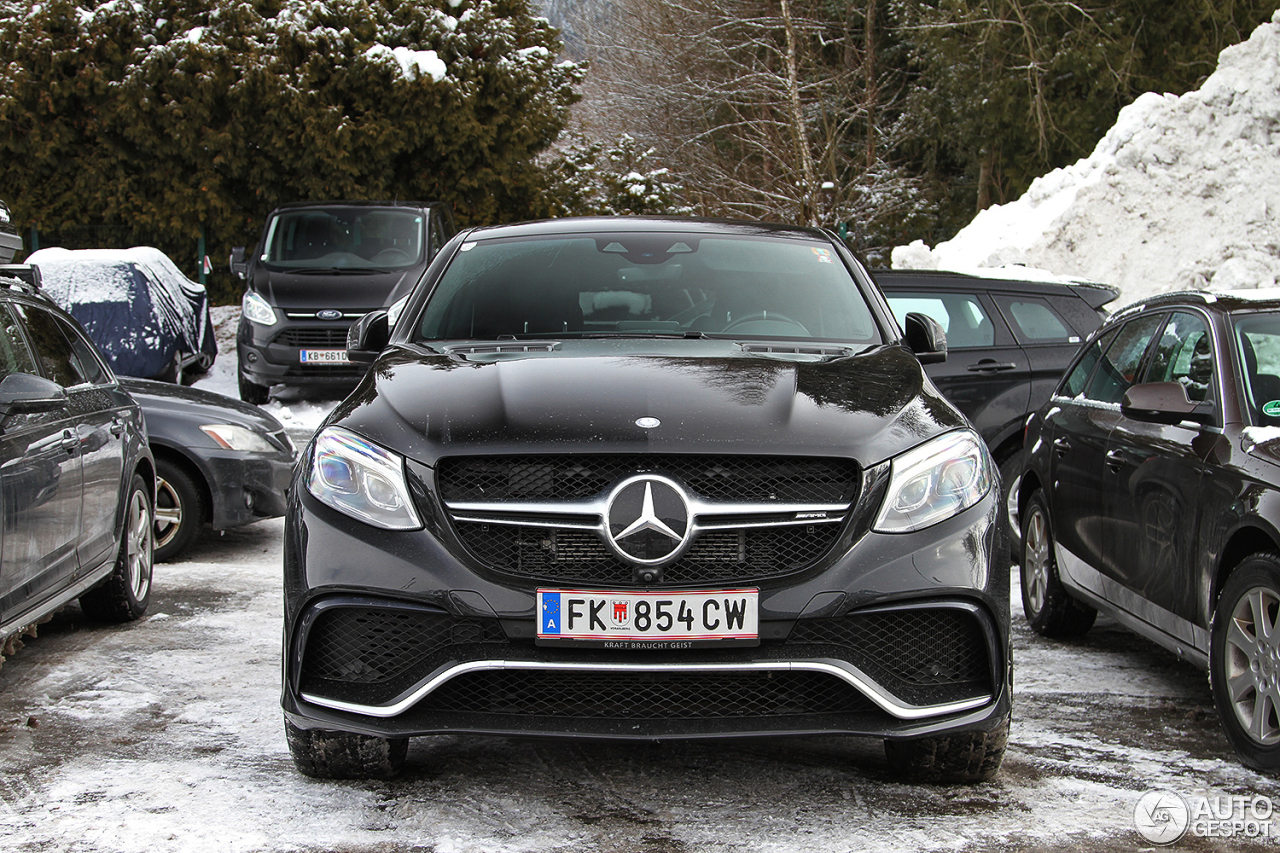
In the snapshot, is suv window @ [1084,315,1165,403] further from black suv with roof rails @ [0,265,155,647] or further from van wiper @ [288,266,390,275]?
van wiper @ [288,266,390,275]

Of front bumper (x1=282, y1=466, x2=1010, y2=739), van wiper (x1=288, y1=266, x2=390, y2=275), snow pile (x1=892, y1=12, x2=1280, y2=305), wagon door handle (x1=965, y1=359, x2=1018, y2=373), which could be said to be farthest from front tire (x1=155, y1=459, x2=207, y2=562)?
snow pile (x1=892, y1=12, x2=1280, y2=305)

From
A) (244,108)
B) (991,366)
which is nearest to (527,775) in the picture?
(991,366)

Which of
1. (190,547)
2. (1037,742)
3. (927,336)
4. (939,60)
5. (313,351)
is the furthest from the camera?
(939,60)

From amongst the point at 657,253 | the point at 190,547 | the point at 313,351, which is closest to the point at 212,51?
the point at 313,351

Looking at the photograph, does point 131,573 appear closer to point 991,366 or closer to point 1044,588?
point 1044,588

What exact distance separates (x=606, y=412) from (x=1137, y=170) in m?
16.3

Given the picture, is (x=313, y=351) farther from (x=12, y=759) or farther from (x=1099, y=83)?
(x=1099, y=83)

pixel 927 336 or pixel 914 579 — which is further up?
pixel 927 336

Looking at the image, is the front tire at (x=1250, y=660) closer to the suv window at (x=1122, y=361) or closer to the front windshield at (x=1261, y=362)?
the front windshield at (x=1261, y=362)

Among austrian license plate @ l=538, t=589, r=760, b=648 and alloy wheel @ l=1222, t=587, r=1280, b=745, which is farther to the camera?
alloy wheel @ l=1222, t=587, r=1280, b=745

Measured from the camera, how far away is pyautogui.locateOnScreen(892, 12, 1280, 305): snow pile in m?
17.4

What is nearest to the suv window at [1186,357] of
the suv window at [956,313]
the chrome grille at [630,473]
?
the chrome grille at [630,473]

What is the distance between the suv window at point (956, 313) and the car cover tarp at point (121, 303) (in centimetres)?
745

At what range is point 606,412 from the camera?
3.78 meters
